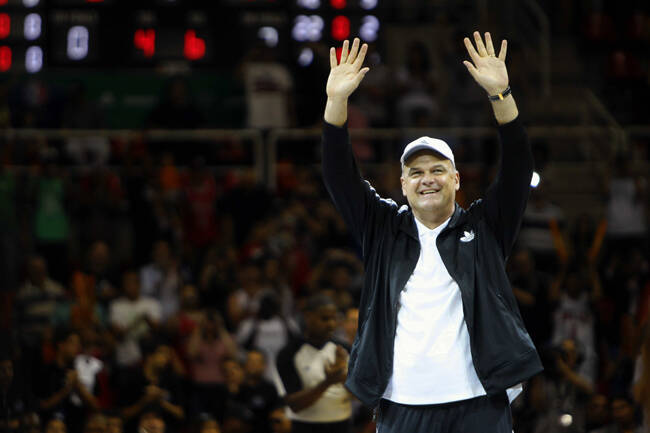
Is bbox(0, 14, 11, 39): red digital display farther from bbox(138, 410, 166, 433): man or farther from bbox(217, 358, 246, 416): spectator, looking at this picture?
bbox(138, 410, 166, 433): man

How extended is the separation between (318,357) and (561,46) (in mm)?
9644

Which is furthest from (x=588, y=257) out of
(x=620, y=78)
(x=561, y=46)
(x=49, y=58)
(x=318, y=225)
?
(x=49, y=58)

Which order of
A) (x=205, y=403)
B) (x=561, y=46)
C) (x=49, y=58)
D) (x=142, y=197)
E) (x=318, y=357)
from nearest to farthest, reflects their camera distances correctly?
(x=318, y=357) → (x=205, y=403) → (x=142, y=197) → (x=49, y=58) → (x=561, y=46)

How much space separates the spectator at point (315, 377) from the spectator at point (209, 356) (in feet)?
8.00

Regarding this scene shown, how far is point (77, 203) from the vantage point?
41.9 ft

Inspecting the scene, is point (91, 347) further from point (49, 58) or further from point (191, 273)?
point (49, 58)

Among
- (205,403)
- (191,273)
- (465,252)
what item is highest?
(465,252)

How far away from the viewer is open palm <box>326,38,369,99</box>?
13.9 feet

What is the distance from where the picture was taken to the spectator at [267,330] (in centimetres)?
1022

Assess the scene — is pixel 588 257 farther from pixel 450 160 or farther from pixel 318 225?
pixel 450 160

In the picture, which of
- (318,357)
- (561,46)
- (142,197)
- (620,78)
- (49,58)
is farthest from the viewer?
(561,46)

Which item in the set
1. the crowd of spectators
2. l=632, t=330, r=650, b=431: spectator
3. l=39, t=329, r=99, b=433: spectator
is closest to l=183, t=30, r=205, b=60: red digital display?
the crowd of spectators

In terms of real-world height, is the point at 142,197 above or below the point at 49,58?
below

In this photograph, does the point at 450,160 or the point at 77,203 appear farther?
the point at 77,203
